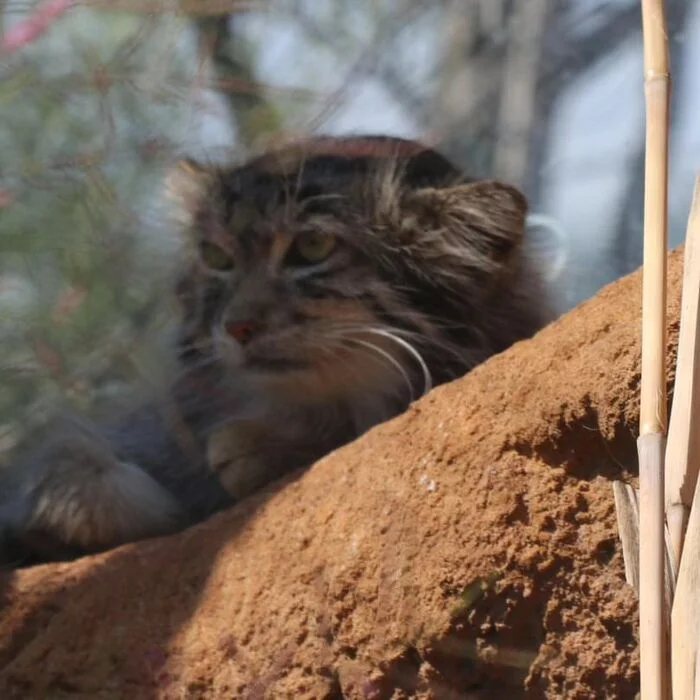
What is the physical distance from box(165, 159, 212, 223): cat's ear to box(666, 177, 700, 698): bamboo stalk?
6.00 feet

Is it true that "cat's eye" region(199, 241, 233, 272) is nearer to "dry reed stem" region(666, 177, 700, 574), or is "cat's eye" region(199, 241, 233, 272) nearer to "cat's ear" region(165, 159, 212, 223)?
"cat's ear" region(165, 159, 212, 223)

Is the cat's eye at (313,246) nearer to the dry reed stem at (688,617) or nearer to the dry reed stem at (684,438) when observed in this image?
the dry reed stem at (684,438)

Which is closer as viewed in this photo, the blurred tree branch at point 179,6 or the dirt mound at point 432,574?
the dirt mound at point 432,574

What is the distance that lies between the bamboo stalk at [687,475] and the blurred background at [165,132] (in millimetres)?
651

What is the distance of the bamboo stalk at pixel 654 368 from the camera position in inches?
62.9

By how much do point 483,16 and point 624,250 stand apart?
2.01 meters

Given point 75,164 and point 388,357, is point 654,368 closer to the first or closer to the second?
point 75,164

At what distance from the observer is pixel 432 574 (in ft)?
6.77

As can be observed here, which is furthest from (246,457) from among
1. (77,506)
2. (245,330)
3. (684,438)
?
(684,438)

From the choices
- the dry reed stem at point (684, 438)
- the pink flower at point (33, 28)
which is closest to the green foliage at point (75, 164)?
the pink flower at point (33, 28)

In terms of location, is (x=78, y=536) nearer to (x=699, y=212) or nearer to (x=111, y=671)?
(x=111, y=671)

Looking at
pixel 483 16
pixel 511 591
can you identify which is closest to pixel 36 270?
pixel 511 591

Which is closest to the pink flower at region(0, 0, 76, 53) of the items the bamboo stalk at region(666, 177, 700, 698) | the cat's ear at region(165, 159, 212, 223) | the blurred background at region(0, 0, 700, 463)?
the blurred background at region(0, 0, 700, 463)

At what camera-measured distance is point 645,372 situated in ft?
5.54
